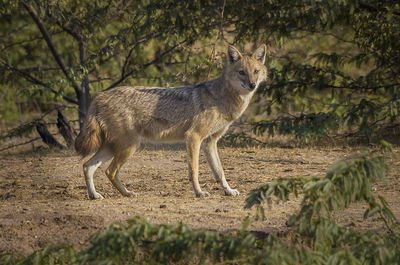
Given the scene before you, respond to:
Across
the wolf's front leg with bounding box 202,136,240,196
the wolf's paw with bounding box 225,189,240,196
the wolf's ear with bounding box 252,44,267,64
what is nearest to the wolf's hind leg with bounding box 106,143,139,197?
the wolf's front leg with bounding box 202,136,240,196

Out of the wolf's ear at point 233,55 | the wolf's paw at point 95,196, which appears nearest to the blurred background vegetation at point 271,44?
the wolf's ear at point 233,55

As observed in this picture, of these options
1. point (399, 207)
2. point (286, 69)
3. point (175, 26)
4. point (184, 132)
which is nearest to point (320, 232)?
point (399, 207)

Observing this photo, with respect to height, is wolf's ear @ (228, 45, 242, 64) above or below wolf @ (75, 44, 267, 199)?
above

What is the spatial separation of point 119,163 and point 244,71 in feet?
7.00

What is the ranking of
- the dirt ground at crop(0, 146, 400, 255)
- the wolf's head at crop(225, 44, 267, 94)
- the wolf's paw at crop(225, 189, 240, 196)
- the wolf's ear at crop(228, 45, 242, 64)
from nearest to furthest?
1. the dirt ground at crop(0, 146, 400, 255)
2. the wolf's paw at crop(225, 189, 240, 196)
3. the wolf's head at crop(225, 44, 267, 94)
4. the wolf's ear at crop(228, 45, 242, 64)

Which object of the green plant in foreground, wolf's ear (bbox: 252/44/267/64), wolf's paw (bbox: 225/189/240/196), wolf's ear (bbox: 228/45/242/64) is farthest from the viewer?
wolf's ear (bbox: 252/44/267/64)

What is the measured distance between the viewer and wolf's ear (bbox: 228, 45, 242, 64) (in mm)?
7452

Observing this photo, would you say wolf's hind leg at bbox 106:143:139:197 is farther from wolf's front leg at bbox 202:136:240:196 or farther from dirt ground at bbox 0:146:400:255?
wolf's front leg at bbox 202:136:240:196

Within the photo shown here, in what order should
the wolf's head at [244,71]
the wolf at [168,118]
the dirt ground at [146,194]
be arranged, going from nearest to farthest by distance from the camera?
the dirt ground at [146,194], the wolf at [168,118], the wolf's head at [244,71]

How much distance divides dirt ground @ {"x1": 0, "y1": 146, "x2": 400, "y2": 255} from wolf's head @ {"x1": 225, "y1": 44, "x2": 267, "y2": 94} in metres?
1.44

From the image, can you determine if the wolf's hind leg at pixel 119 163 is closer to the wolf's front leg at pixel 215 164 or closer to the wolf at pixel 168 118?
the wolf at pixel 168 118

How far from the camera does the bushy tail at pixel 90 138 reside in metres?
7.05

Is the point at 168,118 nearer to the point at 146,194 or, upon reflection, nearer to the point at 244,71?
the point at 146,194

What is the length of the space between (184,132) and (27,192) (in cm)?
251
